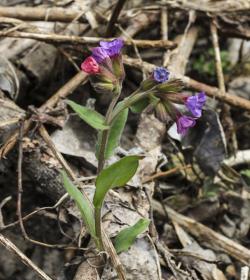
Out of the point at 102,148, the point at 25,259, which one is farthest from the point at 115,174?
the point at 25,259

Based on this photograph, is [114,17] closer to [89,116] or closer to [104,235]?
[89,116]

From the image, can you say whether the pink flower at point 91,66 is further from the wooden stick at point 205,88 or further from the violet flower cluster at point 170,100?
the wooden stick at point 205,88

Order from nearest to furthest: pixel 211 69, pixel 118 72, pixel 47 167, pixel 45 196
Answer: pixel 118 72 < pixel 47 167 < pixel 45 196 < pixel 211 69

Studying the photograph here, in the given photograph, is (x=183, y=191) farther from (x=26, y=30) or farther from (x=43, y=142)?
(x=26, y=30)

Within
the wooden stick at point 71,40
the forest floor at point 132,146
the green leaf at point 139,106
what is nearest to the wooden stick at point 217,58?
the forest floor at point 132,146

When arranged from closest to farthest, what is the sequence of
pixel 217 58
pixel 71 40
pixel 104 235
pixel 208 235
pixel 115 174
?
pixel 115 174 < pixel 104 235 < pixel 208 235 < pixel 71 40 < pixel 217 58

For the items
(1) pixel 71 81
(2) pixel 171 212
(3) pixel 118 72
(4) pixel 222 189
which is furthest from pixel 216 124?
(3) pixel 118 72

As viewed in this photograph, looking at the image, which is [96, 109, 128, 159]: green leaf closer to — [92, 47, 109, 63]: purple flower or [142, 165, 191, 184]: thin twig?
[92, 47, 109, 63]: purple flower
